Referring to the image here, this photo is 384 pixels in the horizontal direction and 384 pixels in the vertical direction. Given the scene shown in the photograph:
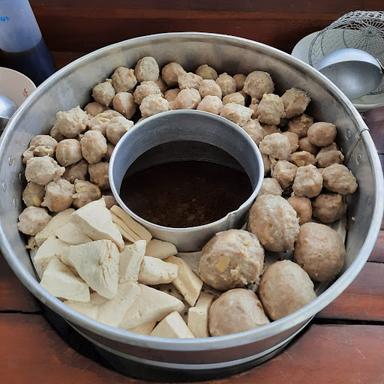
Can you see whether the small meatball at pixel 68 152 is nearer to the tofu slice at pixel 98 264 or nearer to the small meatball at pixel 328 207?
the tofu slice at pixel 98 264

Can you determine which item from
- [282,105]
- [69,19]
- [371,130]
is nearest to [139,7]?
[69,19]

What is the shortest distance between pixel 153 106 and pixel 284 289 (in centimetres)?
44

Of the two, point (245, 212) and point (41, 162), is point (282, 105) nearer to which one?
point (245, 212)

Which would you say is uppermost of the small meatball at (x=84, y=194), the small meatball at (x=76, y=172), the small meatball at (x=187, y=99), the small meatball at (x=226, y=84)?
the small meatball at (x=187, y=99)

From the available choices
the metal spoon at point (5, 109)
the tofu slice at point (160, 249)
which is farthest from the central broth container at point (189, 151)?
the metal spoon at point (5, 109)

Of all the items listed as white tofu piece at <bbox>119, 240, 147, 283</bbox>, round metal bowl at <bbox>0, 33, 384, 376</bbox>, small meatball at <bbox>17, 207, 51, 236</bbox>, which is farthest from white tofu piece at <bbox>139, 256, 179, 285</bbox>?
small meatball at <bbox>17, 207, 51, 236</bbox>

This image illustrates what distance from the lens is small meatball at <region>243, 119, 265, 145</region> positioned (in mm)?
946

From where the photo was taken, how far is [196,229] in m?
0.80

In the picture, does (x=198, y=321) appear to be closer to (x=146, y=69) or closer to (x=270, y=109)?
(x=270, y=109)

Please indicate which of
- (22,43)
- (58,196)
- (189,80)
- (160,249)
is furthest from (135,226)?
(22,43)

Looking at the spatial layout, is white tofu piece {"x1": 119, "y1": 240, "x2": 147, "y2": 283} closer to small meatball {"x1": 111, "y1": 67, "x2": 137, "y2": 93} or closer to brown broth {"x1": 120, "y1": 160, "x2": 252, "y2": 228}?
brown broth {"x1": 120, "y1": 160, "x2": 252, "y2": 228}

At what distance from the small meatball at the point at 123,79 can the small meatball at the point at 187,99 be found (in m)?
0.11

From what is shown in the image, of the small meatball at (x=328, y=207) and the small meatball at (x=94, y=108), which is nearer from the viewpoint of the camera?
the small meatball at (x=328, y=207)

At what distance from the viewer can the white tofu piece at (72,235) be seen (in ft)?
2.68
